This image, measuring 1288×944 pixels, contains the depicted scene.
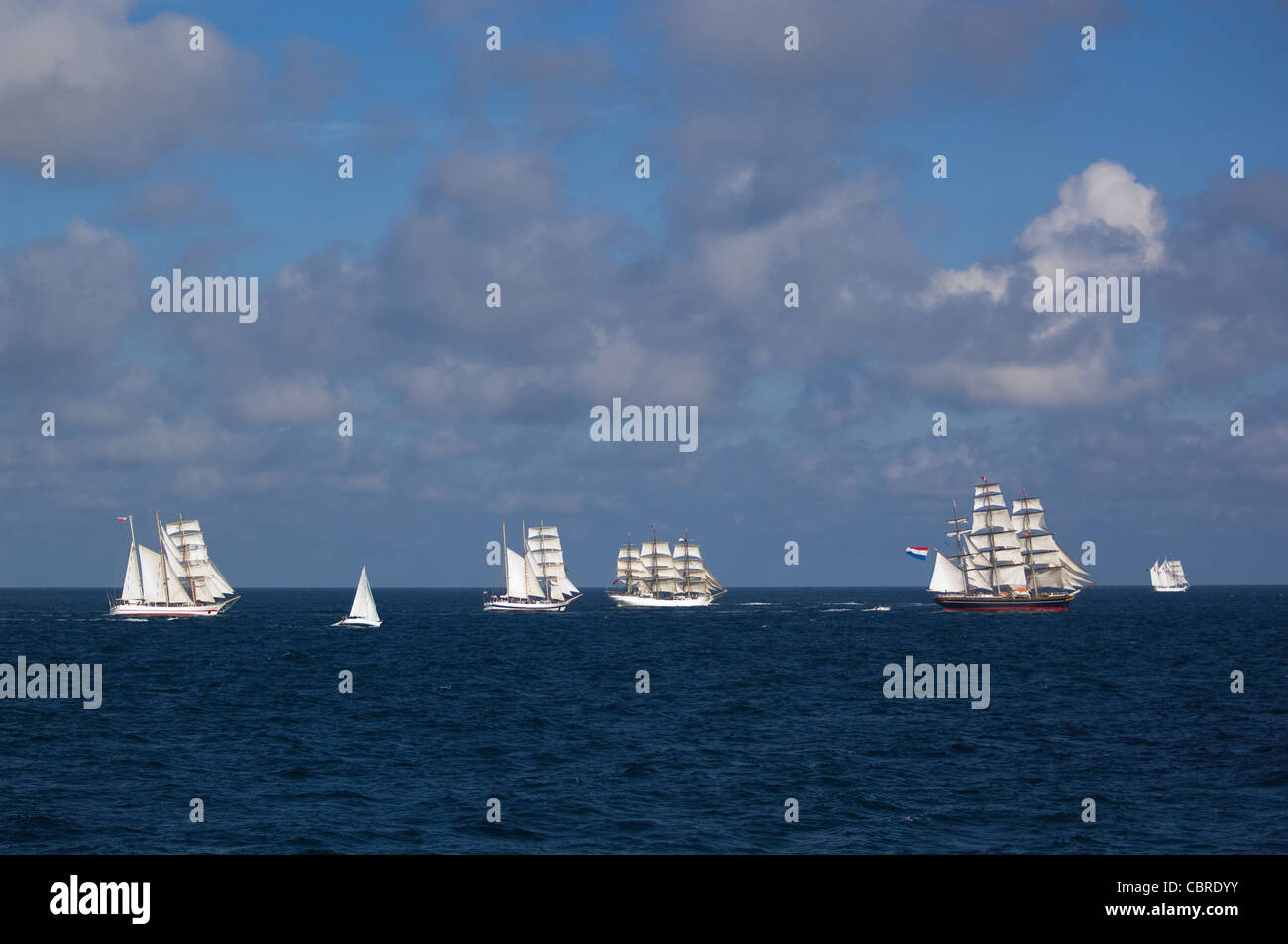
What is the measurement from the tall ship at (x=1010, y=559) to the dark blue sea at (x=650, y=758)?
268ft

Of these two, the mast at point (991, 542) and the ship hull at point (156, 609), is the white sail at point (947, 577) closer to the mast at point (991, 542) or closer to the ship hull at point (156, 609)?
the mast at point (991, 542)

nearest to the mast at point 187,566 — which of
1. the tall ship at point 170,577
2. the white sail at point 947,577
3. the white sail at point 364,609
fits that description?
the tall ship at point 170,577

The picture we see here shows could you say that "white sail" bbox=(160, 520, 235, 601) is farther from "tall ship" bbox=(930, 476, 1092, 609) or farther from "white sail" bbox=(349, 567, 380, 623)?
"tall ship" bbox=(930, 476, 1092, 609)

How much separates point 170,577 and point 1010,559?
132 meters

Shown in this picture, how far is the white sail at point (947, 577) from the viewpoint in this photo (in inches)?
7224

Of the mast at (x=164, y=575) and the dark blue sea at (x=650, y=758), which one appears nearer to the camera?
the dark blue sea at (x=650, y=758)

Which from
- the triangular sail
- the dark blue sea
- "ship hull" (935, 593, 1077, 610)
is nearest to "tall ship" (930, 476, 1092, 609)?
"ship hull" (935, 593, 1077, 610)

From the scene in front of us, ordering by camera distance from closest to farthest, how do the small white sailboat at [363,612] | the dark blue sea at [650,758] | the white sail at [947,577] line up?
the dark blue sea at [650,758] → the small white sailboat at [363,612] → the white sail at [947,577]
